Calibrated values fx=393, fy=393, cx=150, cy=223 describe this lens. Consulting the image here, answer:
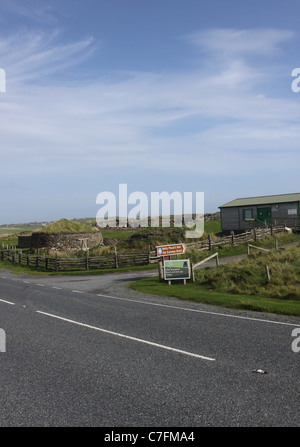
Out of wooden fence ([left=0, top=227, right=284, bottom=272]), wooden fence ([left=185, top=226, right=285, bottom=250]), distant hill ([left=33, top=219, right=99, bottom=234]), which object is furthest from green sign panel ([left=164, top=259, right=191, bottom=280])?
distant hill ([left=33, top=219, right=99, bottom=234])

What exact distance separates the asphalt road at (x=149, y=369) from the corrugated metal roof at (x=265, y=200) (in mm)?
36767

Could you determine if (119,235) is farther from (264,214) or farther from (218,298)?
(218,298)

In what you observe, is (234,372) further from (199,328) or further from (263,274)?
(263,274)

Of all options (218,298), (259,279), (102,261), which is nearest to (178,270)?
(259,279)

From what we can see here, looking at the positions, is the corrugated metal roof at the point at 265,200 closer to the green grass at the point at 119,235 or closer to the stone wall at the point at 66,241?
the green grass at the point at 119,235

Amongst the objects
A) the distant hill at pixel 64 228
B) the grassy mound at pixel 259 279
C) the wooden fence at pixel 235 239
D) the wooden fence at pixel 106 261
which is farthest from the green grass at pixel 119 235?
the grassy mound at pixel 259 279

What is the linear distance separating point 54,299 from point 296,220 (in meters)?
35.9

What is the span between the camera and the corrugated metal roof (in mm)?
47562

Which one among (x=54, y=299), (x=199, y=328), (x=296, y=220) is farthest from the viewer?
(x=296, y=220)

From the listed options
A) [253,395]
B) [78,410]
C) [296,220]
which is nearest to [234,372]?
[253,395]

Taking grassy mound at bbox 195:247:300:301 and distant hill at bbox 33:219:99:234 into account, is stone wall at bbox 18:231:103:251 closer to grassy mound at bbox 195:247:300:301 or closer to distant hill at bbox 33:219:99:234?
distant hill at bbox 33:219:99:234

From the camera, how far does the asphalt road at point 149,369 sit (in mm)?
5859

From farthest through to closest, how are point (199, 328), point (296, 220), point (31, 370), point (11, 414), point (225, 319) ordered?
point (296, 220)
point (225, 319)
point (199, 328)
point (31, 370)
point (11, 414)

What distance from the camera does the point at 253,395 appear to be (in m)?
6.38
